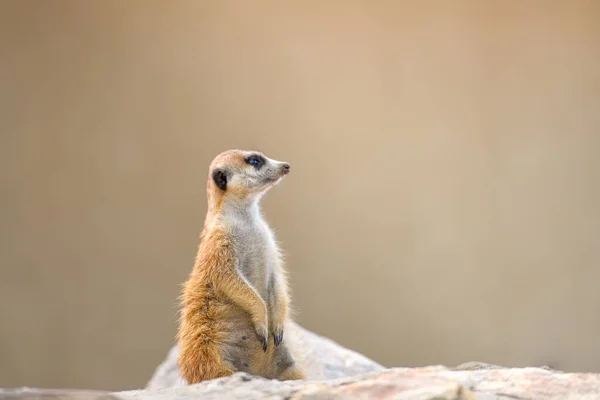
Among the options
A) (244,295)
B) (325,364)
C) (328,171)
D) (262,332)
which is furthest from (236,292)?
(328,171)

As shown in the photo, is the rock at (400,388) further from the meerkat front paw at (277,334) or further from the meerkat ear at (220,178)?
the meerkat ear at (220,178)

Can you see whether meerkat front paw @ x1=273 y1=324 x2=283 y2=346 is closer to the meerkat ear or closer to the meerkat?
the meerkat

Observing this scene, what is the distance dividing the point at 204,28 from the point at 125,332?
1634mm

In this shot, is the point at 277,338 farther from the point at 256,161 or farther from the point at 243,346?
the point at 256,161

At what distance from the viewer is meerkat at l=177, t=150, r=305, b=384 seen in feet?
6.64

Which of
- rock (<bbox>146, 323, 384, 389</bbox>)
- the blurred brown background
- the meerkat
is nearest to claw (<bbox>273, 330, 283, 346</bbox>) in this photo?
the meerkat

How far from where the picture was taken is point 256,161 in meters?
2.15

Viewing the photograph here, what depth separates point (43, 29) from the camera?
12.2 feet

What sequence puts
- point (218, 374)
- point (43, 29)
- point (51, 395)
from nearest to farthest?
point (51, 395), point (218, 374), point (43, 29)

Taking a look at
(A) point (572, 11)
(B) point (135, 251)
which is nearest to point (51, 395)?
(B) point (135, 251)

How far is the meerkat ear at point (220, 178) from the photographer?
2127 mm

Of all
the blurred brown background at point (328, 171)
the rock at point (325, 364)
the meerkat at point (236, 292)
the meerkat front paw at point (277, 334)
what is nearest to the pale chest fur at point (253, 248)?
the meerkat at point (236, 292)

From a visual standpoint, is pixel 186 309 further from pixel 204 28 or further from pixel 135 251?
pixel 204 28

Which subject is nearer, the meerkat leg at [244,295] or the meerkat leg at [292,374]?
the meerkat leg at [244,295]
